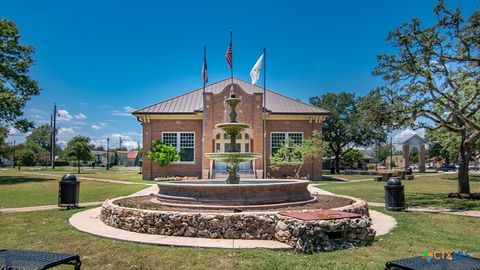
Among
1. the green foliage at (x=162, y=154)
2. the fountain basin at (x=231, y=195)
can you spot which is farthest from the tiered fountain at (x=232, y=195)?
the green foliage at (x=162, y=154)

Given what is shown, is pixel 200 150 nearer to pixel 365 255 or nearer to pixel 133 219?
pixel 133 219

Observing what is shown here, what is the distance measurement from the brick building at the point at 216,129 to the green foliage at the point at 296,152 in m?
0.72

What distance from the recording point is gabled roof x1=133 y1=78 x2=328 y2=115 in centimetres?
3189

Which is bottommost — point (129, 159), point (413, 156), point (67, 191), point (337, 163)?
point (67, 191)

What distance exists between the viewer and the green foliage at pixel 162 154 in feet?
99.9

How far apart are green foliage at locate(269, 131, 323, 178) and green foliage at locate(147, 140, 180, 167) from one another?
8168 mm

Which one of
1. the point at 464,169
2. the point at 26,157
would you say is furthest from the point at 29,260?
the point at 26,157

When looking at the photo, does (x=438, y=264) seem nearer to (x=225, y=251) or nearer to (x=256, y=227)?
(x=225, y=251)

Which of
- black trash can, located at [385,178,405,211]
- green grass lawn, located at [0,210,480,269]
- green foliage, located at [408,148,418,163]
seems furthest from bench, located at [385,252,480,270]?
green foliage, located at [408,148,418,163]

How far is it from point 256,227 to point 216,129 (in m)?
22.9

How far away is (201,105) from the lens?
109ft

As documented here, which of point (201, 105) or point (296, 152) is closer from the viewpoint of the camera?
point (296, 152)

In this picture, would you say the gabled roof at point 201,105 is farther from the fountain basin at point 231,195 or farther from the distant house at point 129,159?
the distant house at point 129,159

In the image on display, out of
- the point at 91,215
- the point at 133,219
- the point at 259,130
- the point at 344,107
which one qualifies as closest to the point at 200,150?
the point at 259,130
